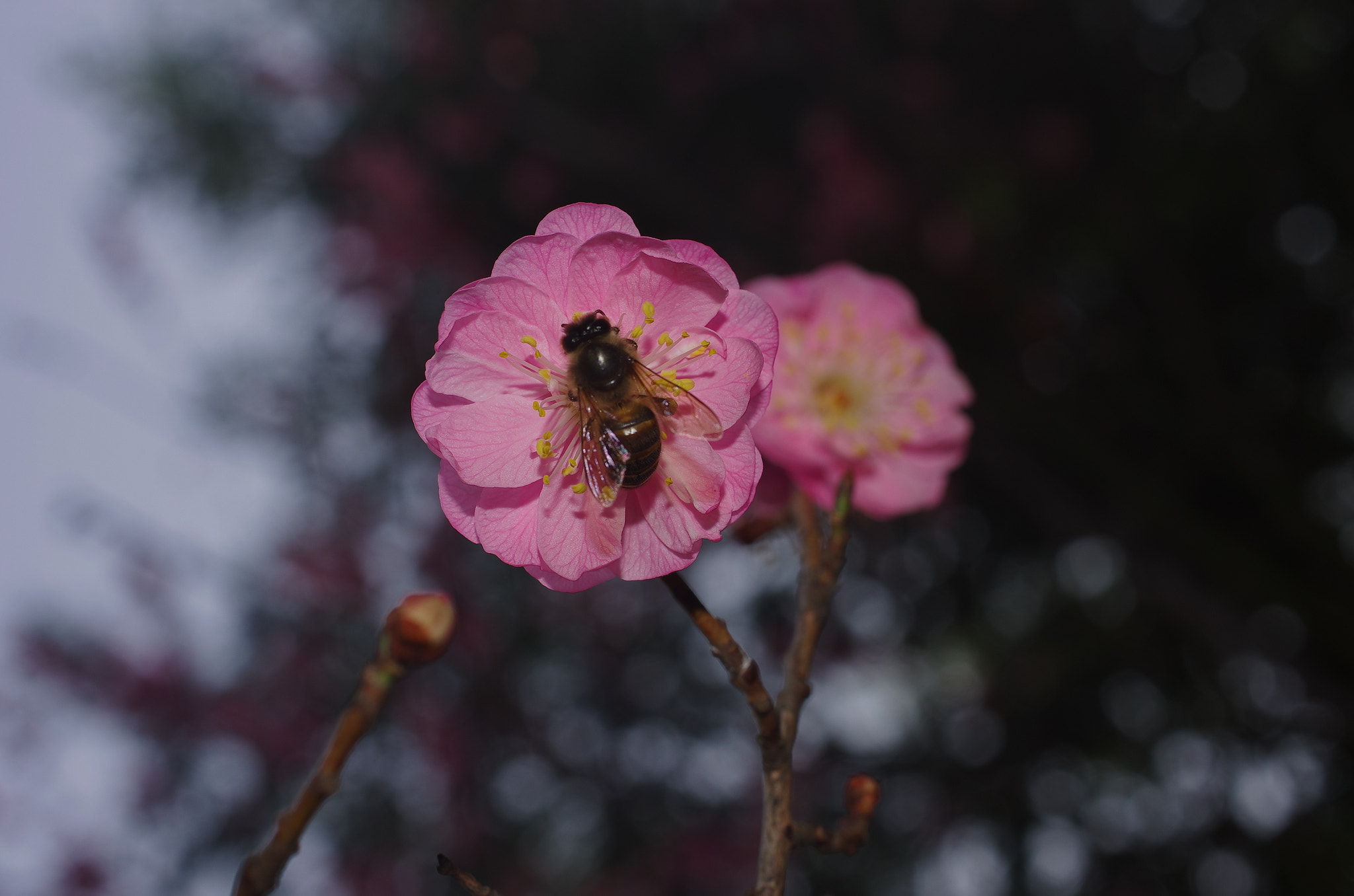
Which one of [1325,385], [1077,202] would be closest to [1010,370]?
[1077,202]

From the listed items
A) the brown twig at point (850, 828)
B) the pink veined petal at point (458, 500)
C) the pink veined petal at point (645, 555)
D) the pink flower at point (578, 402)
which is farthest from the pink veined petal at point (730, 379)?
the brown twig at point (850, 828)

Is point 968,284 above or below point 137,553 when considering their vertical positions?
above

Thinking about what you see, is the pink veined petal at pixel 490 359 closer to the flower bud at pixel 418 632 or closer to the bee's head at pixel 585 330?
the bee's head at pixel 585 330

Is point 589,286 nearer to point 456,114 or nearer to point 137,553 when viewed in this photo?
point 456,114

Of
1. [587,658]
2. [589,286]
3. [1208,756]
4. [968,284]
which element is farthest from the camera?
[587,658]

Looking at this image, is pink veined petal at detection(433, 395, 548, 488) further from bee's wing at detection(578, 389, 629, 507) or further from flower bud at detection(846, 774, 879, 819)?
flower bud at detection(846, 774, 879, 819)

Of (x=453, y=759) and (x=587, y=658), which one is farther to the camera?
(x=587, y=658)

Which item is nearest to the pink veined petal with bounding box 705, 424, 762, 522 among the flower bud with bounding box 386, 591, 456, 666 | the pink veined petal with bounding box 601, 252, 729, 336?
the pink veined petal with bounding box 601, 252, 729, 336
